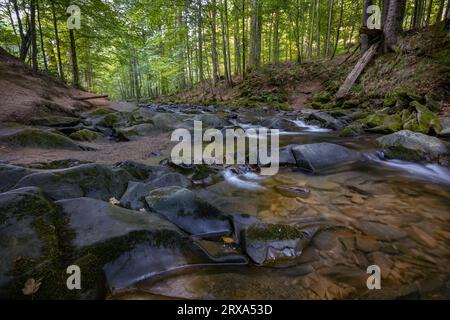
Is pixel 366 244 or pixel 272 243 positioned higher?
pixel 272 243

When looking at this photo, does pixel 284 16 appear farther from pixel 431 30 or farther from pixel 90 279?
pixel 90 279

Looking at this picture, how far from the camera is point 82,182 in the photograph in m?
2.83

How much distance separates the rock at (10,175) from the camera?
2635 mm

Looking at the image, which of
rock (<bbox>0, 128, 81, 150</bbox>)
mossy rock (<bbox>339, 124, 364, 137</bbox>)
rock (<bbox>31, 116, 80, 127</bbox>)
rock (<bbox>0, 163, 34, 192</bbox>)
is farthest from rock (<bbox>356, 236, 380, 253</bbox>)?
rock (<bbox>31, 116, 80, 127</bbox>)

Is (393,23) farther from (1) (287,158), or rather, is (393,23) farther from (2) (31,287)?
(2) (31,287)

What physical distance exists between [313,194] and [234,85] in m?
15.7

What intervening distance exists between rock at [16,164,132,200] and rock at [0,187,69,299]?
1.58 feet

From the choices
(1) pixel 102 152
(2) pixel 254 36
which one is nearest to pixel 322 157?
(1) pixel 102 152

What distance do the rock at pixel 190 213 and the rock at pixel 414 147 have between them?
3.98 meters

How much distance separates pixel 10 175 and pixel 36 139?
2.36 m

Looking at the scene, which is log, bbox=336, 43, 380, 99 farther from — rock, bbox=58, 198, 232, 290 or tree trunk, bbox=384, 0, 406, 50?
rock, bbox=58, 198, 232, 290

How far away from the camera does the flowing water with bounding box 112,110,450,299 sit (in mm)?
1823

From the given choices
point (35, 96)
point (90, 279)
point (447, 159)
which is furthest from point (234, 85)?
point (90, 279)

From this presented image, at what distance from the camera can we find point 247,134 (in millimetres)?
7543
